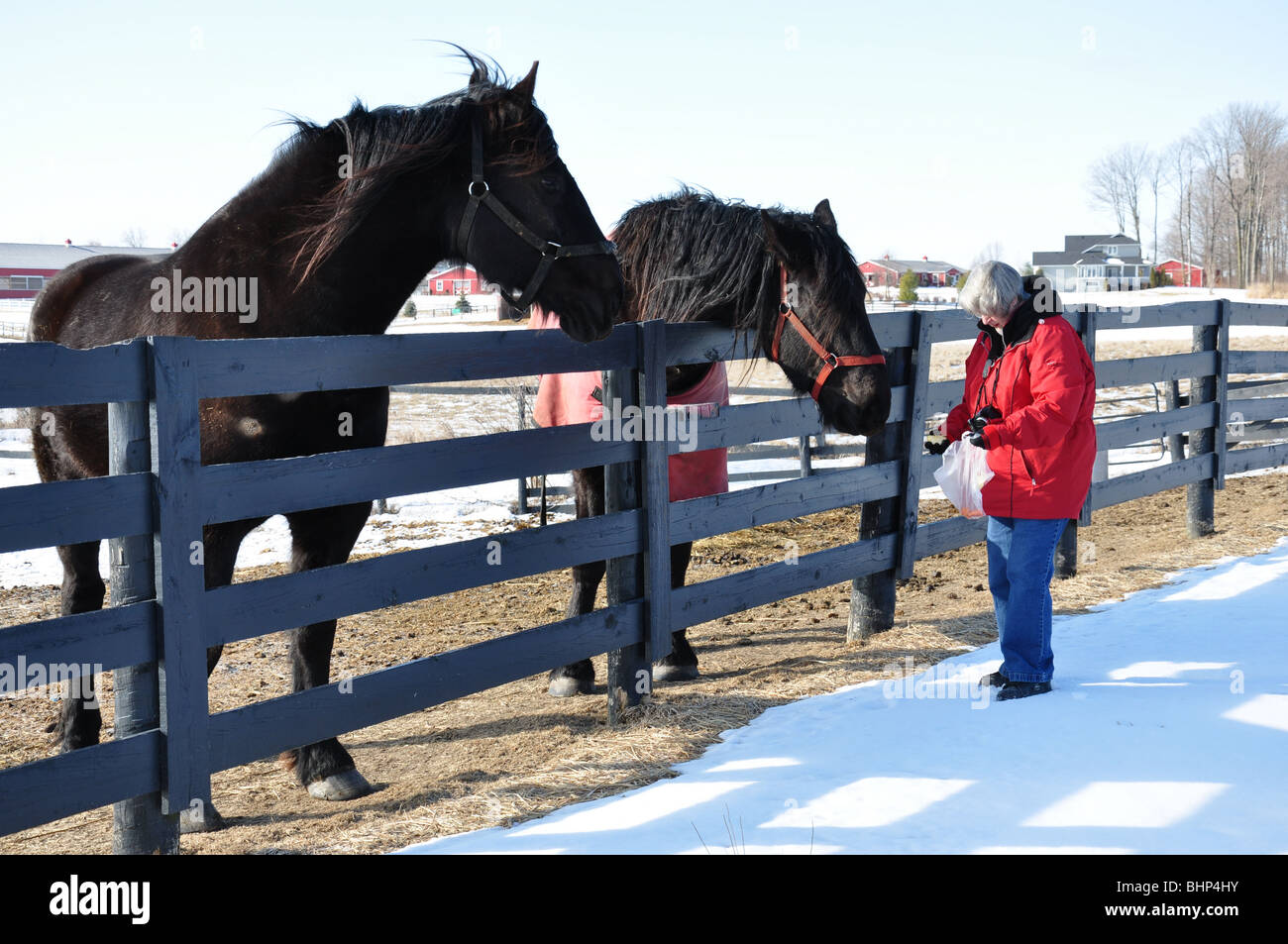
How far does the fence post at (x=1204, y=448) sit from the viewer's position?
28.1ft

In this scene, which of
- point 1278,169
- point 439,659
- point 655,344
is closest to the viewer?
point 439,659

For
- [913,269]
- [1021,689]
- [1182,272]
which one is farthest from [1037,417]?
[913,269]

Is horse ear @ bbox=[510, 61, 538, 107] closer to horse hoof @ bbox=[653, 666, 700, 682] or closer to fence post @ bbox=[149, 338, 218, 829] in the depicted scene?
fence post @ bbox=[149, 338, 218, 829]

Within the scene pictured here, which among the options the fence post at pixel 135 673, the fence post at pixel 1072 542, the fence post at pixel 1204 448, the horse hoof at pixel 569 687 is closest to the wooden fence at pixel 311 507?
the fence post at pixel 135 673

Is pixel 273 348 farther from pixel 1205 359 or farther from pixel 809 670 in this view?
pixel 1205 359

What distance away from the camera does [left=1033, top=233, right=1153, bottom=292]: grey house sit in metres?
91.1

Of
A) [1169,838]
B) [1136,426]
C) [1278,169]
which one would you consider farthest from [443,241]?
[1278,169]

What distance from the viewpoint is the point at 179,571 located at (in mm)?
2953

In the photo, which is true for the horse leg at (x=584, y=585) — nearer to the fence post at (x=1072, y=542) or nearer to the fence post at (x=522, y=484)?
the fence post at (x=1072, y=542)

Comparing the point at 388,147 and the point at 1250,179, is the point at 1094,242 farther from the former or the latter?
the point at 388,147

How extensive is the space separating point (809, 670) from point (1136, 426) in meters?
4.05

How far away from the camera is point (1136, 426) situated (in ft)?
25.2

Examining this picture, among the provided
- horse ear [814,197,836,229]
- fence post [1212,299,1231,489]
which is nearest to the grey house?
fence post [1212,299,1231,489]

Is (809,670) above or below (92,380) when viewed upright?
below
